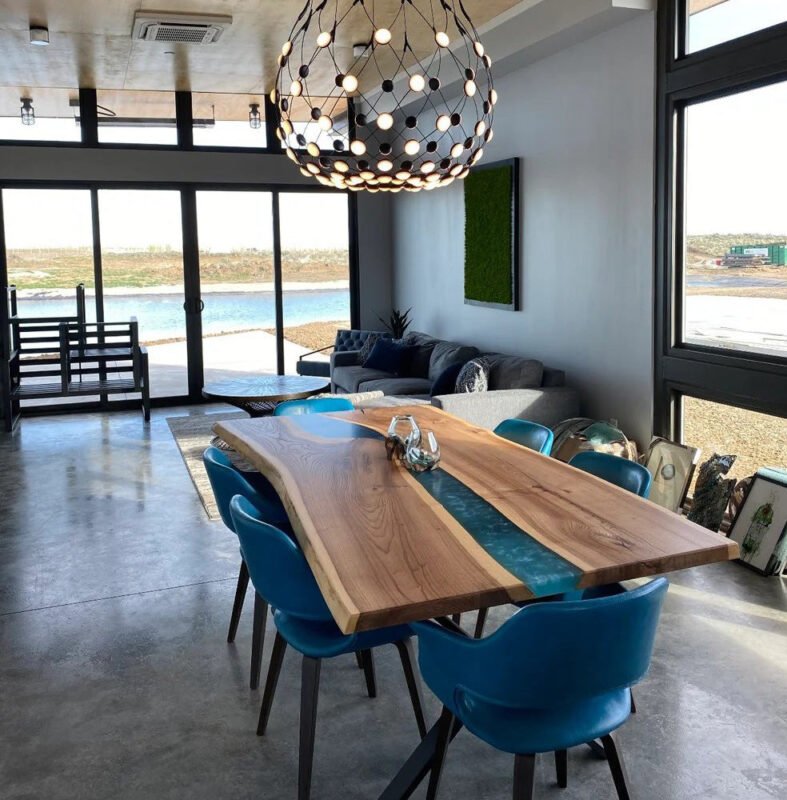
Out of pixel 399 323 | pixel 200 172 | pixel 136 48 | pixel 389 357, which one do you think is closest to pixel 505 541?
pixel 389 357

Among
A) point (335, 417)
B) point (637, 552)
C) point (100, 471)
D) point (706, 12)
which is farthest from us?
point (100, 471)

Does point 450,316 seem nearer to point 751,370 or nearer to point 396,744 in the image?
point 751,370

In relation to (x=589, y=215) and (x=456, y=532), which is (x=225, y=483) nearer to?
(x=456, y=532)

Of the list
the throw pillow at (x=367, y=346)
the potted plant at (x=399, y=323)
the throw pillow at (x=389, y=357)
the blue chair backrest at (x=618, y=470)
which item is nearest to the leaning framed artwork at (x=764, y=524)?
the blue chair backrest at (x=618, y=470)

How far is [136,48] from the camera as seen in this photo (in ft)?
21.8

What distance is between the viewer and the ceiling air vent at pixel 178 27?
5676 millimetres

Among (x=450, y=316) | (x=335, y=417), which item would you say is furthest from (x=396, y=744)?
(x=450, y=316)

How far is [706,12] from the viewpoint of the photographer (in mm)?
4777

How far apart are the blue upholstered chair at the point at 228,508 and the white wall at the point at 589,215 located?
9.05 feet

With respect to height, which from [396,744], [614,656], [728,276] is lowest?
[396,744]

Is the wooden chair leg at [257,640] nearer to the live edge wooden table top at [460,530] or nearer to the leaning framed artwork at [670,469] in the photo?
the live edge wooden table top at [460,530]

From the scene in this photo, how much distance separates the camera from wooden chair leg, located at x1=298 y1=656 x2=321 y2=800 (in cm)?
246

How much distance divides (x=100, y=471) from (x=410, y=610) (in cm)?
492

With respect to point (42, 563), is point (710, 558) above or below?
above
